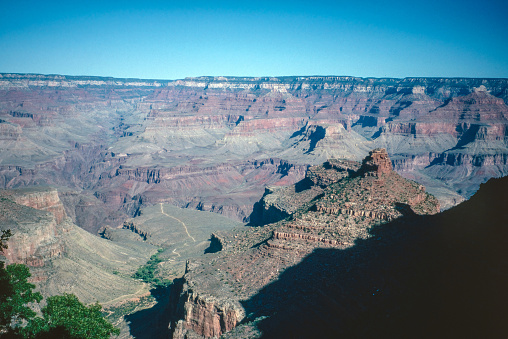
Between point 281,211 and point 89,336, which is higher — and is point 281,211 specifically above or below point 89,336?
below

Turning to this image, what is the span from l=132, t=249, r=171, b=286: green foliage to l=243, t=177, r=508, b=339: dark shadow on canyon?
129ft

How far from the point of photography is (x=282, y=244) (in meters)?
46.5

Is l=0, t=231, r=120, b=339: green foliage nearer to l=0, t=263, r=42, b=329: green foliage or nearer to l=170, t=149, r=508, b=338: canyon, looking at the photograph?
l=0, t=263, r=42, b=329: green foliage

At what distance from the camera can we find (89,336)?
2692 centimetres

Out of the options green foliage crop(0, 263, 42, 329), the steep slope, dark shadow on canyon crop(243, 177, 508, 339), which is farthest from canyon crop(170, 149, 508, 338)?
the steep slope

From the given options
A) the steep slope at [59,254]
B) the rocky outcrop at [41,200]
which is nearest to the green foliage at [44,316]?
the steep slope at [59,254]

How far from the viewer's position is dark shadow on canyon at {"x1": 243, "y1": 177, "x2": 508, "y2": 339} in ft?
78.7

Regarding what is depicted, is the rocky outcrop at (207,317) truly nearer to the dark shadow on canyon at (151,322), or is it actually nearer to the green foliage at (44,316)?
the dark shadow on canyon at (151,322)

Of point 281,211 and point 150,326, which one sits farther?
point 281,211

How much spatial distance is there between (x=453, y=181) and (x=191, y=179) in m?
110

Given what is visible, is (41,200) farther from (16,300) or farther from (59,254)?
(16,300)

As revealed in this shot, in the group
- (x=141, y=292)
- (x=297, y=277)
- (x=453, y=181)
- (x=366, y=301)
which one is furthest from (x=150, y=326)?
(x=453, y=181)

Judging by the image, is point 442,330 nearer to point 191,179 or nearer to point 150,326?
point 150,326

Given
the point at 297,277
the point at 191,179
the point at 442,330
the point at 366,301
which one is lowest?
the point at 191,179
